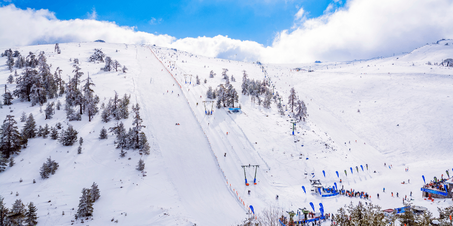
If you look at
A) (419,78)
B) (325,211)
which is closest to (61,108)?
(325,211)

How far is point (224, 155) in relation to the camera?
1415 inches

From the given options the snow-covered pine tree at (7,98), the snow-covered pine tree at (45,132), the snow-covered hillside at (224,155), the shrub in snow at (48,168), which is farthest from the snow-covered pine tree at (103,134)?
the snow-covered pine tree at (7,98)

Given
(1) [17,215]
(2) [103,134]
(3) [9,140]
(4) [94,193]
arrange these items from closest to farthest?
(1) [17,215] < (4) [94,193] < (3) [9,140] < (2) [103,134]

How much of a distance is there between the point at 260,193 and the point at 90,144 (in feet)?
86.8

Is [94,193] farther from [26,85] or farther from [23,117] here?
[26,85]

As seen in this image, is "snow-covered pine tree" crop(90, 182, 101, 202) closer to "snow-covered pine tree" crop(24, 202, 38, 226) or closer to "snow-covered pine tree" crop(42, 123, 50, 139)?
"snow-covered pine tree" crop(24, 202, 38, 226)

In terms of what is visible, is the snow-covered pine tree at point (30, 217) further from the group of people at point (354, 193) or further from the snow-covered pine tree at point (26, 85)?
the group of people at point (354, 193)

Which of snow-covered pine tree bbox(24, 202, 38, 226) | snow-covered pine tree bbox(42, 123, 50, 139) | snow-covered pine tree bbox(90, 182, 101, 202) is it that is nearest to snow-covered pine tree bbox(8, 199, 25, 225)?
snow-covered pine tree bbox(24, 202, 38, 226)

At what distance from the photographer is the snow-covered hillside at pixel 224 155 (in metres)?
24.2

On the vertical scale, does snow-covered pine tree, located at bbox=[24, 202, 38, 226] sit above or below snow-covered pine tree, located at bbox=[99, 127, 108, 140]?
below

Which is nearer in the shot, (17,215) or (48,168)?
(17,215)

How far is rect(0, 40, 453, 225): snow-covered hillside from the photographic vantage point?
2416 cm

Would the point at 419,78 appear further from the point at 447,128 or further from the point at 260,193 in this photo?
the point at 260,193

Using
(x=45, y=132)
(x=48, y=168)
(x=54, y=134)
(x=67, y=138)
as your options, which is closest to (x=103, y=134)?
(x=67, y=138)
